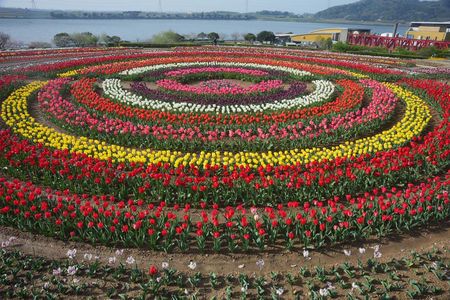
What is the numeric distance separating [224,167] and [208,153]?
145 centimetres

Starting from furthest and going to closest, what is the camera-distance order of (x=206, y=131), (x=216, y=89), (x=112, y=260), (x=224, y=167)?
(x=216, y=89) < (x=206, y=131) < (x=224, y=167) < (x=112, y=260)

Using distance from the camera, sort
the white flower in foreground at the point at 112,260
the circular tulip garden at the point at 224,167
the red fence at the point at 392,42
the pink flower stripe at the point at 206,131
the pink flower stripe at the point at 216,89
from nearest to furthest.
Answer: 1. the white flower in foreground at the point at 112,260
2. the circular tulip garden at the point at 224,167
3. the pink flower stripe at the point at 206,131
4. the pink flower stripe at the point at 216,89
5. the red fence at the point at 392,42

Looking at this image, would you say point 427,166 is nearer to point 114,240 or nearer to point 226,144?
point 226,144

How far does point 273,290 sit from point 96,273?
3.54 metres

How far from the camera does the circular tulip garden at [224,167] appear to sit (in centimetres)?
750

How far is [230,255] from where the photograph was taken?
7309mm

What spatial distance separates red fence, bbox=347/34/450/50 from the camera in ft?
190

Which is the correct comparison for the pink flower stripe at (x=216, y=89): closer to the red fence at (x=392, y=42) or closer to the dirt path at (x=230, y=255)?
the dirt path at (x=230, y=255)

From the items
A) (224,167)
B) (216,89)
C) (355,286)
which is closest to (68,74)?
(216,89)

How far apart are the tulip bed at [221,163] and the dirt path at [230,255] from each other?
0.21 m

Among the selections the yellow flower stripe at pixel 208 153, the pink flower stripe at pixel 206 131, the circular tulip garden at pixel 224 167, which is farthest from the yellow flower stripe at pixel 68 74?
the yellow flower stripe at pixel 208 153

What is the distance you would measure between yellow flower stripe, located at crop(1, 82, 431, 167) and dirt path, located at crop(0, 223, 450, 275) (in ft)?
11.6

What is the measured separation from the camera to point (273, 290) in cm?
639

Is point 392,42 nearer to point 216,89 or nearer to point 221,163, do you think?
point 216,89
